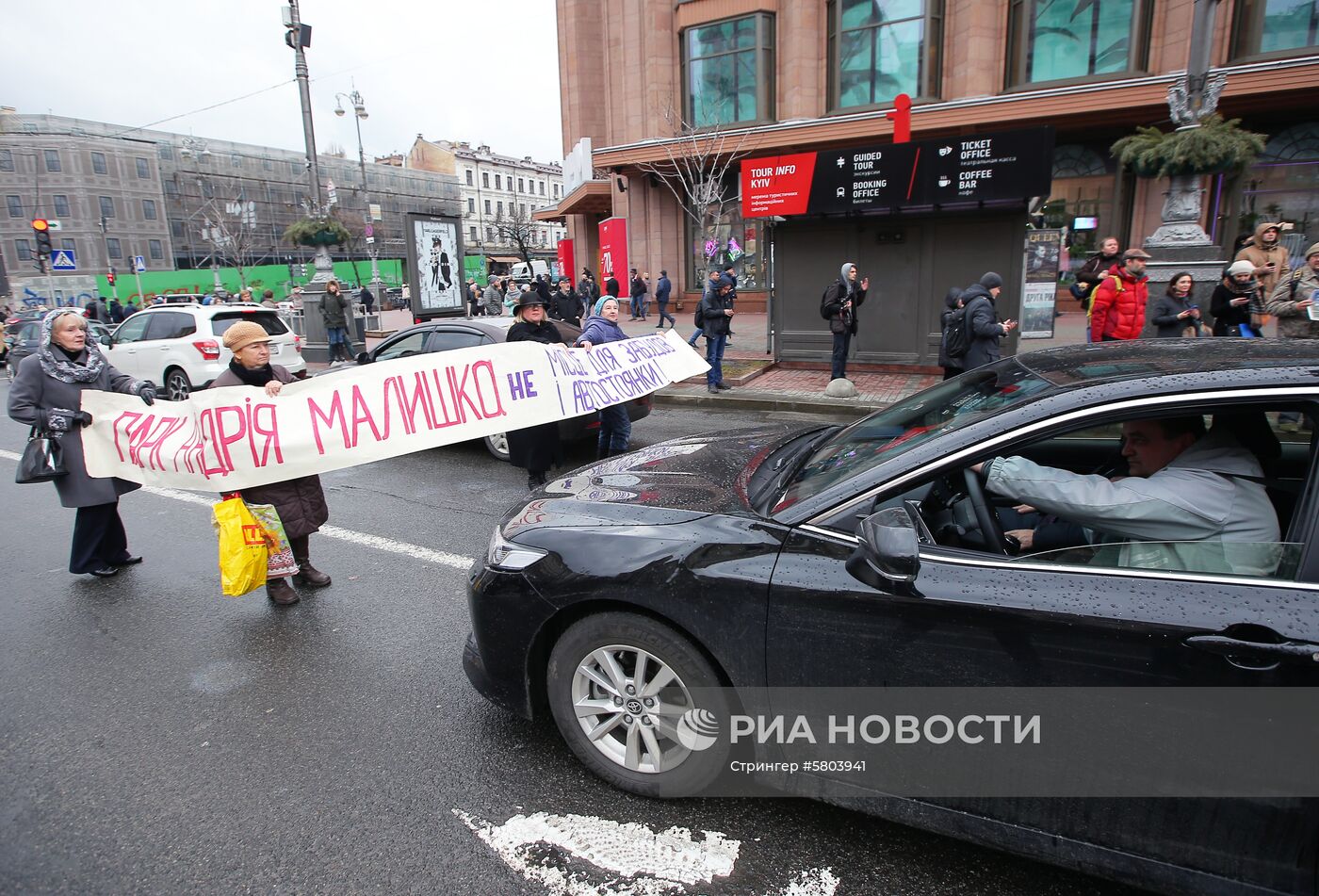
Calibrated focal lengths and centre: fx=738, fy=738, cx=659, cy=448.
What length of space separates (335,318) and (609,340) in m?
11.3

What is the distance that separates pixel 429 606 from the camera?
4320 mm

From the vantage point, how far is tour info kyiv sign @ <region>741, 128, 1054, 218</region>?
33.7 ft

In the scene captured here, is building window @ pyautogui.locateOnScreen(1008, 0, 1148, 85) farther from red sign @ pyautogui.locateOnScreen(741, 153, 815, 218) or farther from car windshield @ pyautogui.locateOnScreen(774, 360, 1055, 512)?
car windshield @ pyautogui.locateOnScreen(774, 360, 1055, 512)

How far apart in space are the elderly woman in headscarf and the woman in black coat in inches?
100

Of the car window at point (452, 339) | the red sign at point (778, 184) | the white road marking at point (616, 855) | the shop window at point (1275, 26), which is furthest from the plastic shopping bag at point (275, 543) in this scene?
the shop window at point (1275, 26)

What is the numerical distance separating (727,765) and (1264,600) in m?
1.63

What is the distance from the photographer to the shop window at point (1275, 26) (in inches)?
663

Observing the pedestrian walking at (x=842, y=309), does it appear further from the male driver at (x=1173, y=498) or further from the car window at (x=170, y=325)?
the car window at (x=170, y=325)

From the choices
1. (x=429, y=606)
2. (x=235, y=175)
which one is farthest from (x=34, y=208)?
(x=429, y=606)

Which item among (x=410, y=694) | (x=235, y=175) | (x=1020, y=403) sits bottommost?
(x=410, y=694)

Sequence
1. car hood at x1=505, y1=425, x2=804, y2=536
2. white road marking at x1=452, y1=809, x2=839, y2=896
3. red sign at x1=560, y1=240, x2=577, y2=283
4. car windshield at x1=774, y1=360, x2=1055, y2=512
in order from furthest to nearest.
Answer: red sign at x1=560, y1=240, x2=577, y2=283 < car hood at x1=505, y1=425, x2=804, y2=536 < car windshield at x1=774, y1=360, x2=1055, y2=512 < white road marking at x1=452, y1=809, x2=839, y2=896

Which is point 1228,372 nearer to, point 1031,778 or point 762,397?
point 1031,778

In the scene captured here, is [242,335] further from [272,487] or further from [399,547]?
[399,547]

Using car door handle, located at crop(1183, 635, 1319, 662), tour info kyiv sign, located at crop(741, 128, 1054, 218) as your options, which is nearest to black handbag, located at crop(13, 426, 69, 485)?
car door handle, located at crop(1183, 635, 1319, 662)
